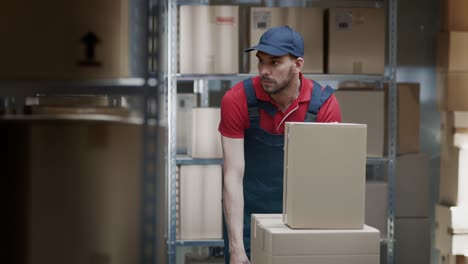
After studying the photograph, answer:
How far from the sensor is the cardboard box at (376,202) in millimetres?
4699

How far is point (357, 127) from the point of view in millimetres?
2414

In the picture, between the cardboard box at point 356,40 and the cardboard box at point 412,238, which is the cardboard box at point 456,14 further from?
the cardboard box at point 412,238

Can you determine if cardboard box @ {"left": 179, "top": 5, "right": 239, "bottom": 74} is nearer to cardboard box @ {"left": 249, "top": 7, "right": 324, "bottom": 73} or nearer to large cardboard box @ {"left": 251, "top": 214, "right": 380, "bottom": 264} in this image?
cardboard box @ {"left": 249, "top": 7, "right": 324, "bottom": 73}

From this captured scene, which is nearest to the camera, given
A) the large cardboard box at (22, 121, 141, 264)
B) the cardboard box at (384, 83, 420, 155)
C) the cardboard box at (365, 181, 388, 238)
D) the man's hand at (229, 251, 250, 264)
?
the large cardboard box at (22, 121, 141, 264)

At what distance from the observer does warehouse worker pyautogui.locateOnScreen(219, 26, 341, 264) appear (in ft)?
9.36

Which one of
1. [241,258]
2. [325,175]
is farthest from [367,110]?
[325,175]

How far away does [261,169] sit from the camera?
315cm

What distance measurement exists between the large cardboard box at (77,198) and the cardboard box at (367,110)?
3.61 meters

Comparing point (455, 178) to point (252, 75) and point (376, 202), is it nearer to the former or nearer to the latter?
point (376, 202)

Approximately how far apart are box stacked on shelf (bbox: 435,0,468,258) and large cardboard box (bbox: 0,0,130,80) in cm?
315

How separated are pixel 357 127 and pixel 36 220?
1517mm

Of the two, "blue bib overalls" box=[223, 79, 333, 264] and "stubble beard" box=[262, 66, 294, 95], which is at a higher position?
"stubble beard" box=[262, 66, 294, 95]

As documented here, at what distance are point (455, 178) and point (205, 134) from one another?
146 centimetres

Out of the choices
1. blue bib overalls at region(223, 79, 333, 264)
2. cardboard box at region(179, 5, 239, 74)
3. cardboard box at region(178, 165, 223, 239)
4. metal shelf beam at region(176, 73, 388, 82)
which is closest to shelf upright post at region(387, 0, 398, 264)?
metal shelf beam at region(176, 73, 388, 82)
